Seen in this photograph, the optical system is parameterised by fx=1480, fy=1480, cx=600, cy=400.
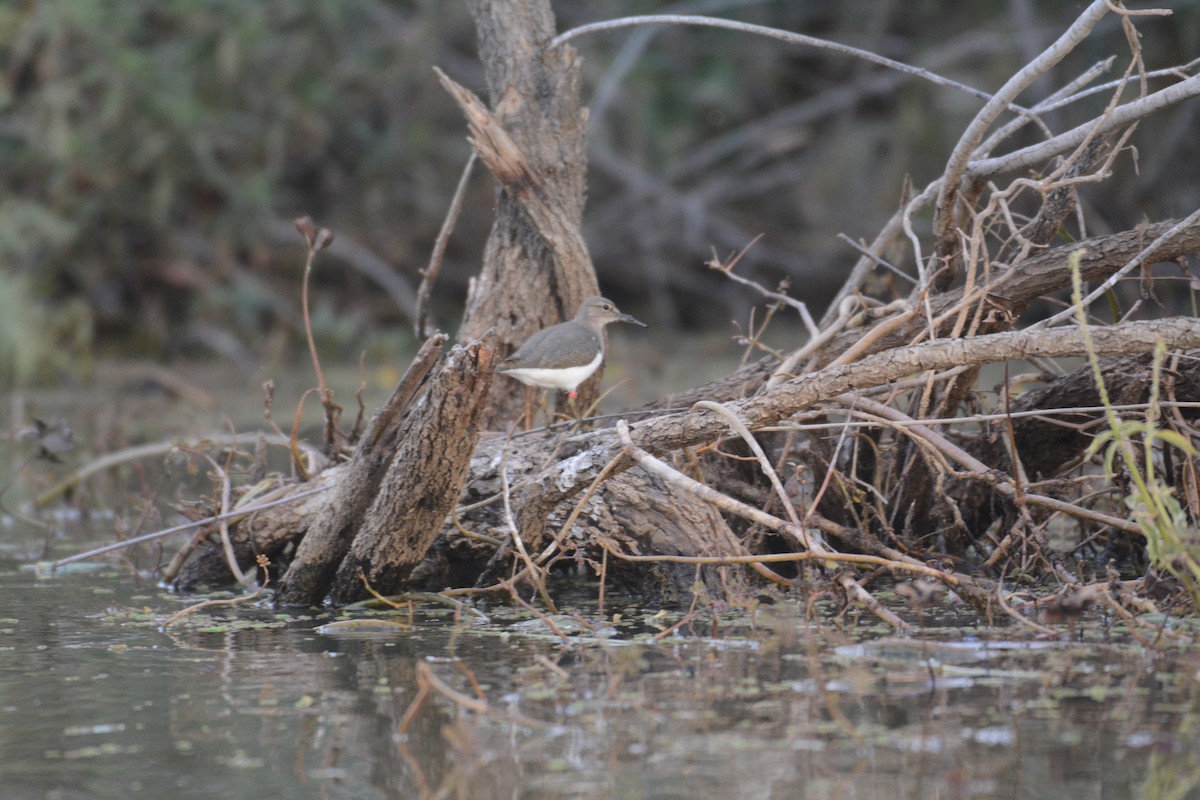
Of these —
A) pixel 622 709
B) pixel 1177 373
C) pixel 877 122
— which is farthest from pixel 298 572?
pixel 877 122

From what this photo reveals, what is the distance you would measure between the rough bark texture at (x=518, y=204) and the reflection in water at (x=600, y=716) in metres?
1.96

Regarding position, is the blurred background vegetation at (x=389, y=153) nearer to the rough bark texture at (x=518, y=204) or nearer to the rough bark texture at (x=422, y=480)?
the rough bark texture at (x=518, y=204)

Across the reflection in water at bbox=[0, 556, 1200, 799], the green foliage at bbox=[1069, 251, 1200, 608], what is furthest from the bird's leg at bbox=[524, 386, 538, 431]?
the green foliage at bbox=[1069, 251, 1200, 608]

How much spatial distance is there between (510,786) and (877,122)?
1309cm

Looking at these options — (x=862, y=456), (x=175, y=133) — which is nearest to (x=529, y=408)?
(x=862, y=456)

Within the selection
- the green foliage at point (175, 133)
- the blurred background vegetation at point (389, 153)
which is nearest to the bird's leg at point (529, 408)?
the blurred background vegetation at point (389, 153)

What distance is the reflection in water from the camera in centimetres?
294

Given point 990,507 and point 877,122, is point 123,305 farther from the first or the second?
point 990,507

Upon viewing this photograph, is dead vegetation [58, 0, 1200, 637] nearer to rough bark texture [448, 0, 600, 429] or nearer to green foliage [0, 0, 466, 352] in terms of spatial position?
rough bark texture [448, 0, 600, 429]

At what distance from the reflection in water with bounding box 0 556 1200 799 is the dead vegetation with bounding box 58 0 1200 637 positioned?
248 millimetres

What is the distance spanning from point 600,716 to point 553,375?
7.84ft

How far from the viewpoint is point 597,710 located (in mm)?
3410

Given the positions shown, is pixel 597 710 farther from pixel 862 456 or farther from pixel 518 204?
pixel 518 204

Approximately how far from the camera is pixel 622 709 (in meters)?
3.41
